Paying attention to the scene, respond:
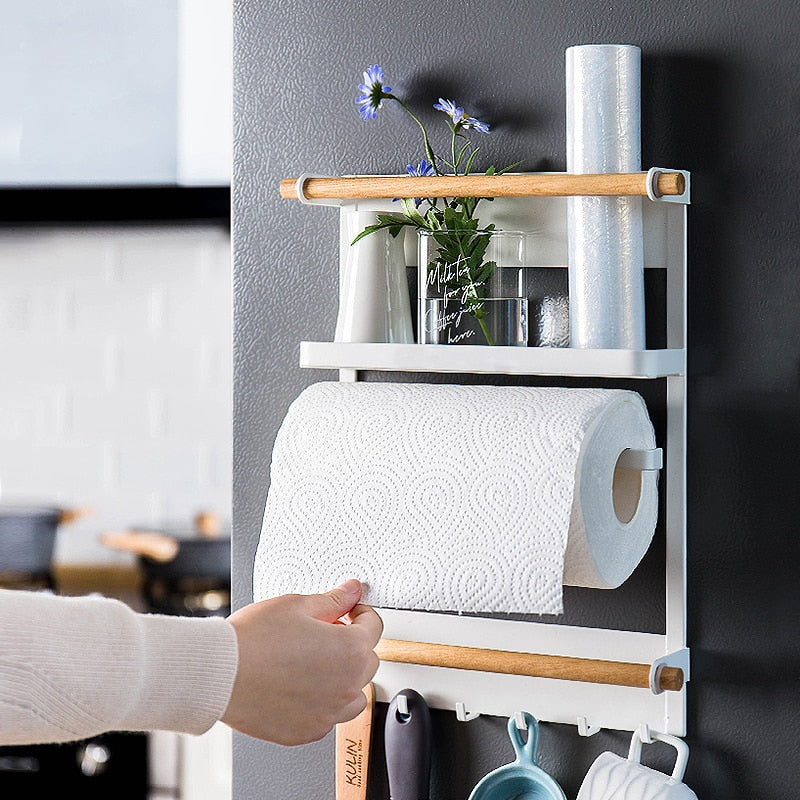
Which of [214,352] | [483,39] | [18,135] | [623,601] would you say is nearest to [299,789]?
[623,601]

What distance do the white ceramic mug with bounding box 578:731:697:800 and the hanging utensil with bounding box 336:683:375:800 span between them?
0.62ft

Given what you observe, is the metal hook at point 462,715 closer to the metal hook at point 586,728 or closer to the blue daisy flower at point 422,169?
the metal hook at point 586,728

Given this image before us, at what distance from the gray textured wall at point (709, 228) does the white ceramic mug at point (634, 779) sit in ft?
0.09

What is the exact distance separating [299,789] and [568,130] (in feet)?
2.01

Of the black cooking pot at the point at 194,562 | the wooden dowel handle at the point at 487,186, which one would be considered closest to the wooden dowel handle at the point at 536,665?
the wooden dowel handle at the point at 487,186

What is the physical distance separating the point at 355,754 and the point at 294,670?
0.30 metres

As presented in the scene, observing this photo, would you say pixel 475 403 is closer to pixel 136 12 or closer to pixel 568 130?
pixel 568 130

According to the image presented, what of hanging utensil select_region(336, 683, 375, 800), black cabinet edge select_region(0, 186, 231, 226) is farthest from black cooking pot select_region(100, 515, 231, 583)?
hanging utensil select_region(336, 683, 375, 800)

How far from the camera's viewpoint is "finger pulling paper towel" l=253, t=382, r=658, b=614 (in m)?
0.88

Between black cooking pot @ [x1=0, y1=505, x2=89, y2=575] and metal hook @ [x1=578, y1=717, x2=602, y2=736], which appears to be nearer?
metal hook @ [x1=578, y1=717, x2=602, y2=736]

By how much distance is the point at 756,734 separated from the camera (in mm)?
944

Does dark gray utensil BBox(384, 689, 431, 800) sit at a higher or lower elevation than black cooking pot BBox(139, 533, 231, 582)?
lower

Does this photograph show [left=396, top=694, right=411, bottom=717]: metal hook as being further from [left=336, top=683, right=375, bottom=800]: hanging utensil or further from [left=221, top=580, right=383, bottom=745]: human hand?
[left=221, top=580, right=383, bottom=745]: human hand

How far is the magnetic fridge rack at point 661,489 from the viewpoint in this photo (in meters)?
0.91
